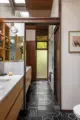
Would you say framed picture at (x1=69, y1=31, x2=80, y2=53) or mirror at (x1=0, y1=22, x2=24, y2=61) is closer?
framed picture at (x1=69, y1=31, x2=80, y2=53)

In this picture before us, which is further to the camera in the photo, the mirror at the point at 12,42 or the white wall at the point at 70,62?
the mirror at the point at 12,42

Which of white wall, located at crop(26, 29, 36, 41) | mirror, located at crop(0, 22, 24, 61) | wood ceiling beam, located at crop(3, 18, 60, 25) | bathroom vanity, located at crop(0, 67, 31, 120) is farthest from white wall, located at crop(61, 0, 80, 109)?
white wall, located at crop(26, 29, 36, 41)

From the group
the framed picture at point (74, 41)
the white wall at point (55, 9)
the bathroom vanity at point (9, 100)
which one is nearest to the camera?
the bathroom vanity at point (9, 100)


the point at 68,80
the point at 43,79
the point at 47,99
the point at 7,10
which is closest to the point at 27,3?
the point at 7,10

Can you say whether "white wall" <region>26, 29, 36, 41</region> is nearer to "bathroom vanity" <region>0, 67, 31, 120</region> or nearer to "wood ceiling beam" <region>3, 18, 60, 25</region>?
"wood ceiling beam" <region>3, 18, 60, 25</region>

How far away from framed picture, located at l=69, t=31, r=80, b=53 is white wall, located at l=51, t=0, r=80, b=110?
0.09 meters

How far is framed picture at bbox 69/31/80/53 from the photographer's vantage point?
12.2ft

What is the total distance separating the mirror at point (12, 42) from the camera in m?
3.88

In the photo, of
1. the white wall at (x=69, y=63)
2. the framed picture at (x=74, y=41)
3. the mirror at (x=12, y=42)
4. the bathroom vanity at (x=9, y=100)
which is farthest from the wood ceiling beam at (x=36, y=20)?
the bathroom vanity at (x=9, y=100)

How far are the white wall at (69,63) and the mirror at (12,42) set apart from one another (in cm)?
98

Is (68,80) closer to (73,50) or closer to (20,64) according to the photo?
(73,50)

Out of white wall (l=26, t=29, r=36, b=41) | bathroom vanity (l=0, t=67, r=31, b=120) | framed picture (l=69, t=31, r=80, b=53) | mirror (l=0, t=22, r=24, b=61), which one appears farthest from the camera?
white wall (l=26, t=29, r=36, b=41)

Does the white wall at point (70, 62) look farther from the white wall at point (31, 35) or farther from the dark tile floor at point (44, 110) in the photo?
the white wall at point (31, 35)

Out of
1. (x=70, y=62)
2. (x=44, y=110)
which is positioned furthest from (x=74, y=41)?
(x=44, y=110)
